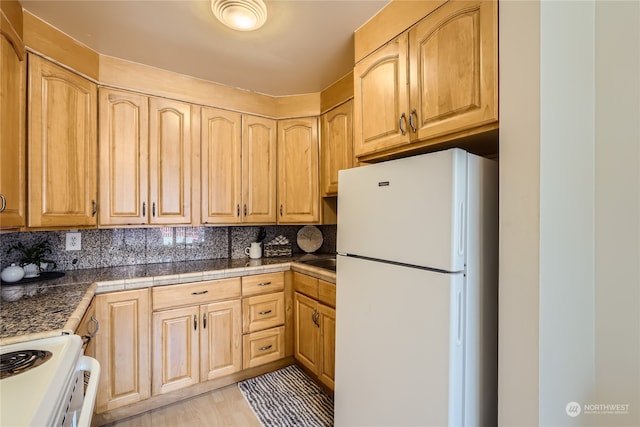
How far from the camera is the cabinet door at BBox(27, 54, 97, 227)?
155cm

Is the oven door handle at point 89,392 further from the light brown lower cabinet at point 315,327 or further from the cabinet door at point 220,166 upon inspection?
the cabinet door at point 220,166

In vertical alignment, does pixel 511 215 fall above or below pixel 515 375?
above

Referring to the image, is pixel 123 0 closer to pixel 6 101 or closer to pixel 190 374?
pixel 6 101

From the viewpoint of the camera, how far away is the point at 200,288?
204 centimetres

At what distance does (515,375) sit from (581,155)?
89 centimetres

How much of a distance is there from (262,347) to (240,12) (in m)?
2.22

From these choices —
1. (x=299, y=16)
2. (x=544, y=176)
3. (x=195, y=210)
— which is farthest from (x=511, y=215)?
(x=195, y=210)

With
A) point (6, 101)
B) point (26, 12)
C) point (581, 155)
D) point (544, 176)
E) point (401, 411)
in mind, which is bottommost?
point (401, 411)

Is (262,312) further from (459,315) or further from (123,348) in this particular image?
(459,315)

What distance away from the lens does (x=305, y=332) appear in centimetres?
225

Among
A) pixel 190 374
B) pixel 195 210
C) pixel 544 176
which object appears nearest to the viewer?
pixel 544 176

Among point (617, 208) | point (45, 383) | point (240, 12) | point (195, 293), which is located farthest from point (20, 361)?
point (617, 208)

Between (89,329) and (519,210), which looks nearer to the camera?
(519,210)

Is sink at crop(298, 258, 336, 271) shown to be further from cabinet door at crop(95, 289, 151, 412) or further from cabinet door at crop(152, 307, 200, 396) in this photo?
cabinet door at crop(95, 289, 151, 412)
